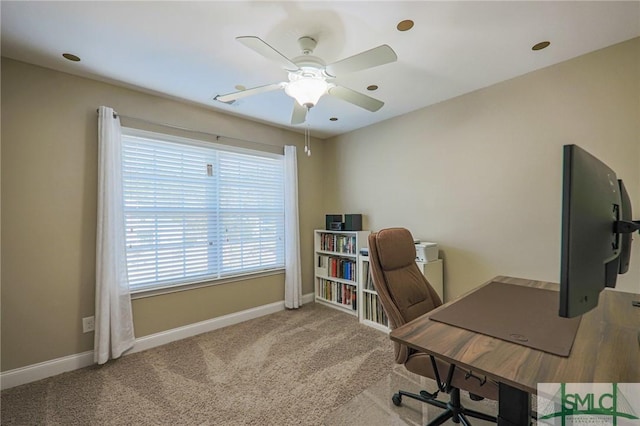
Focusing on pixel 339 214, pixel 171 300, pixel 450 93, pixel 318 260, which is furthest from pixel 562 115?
pixel 171 300

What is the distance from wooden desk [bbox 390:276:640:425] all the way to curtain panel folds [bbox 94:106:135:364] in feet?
8.12

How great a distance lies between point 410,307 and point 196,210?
2.41 metres

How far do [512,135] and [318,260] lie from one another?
270 centimetres

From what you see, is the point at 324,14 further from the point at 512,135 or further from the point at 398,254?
the point at 512,135

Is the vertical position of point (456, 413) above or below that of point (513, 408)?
below

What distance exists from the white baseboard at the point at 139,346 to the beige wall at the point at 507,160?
2004 millimetres

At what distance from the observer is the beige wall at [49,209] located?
6.83 ft

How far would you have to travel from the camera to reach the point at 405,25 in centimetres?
175

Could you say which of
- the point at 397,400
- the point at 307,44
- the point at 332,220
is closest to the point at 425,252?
the point at 397,400

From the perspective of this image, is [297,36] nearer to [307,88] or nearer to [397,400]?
[307,88]

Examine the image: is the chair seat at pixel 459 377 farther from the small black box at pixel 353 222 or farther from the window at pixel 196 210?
the window at pixel 196 210

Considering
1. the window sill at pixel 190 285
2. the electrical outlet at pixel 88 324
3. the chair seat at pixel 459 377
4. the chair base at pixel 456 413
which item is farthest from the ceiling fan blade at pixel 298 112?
the electrical outlet at pixel 88 324

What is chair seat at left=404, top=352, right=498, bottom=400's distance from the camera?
1.25 meters

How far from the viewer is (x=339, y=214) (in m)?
4.03
